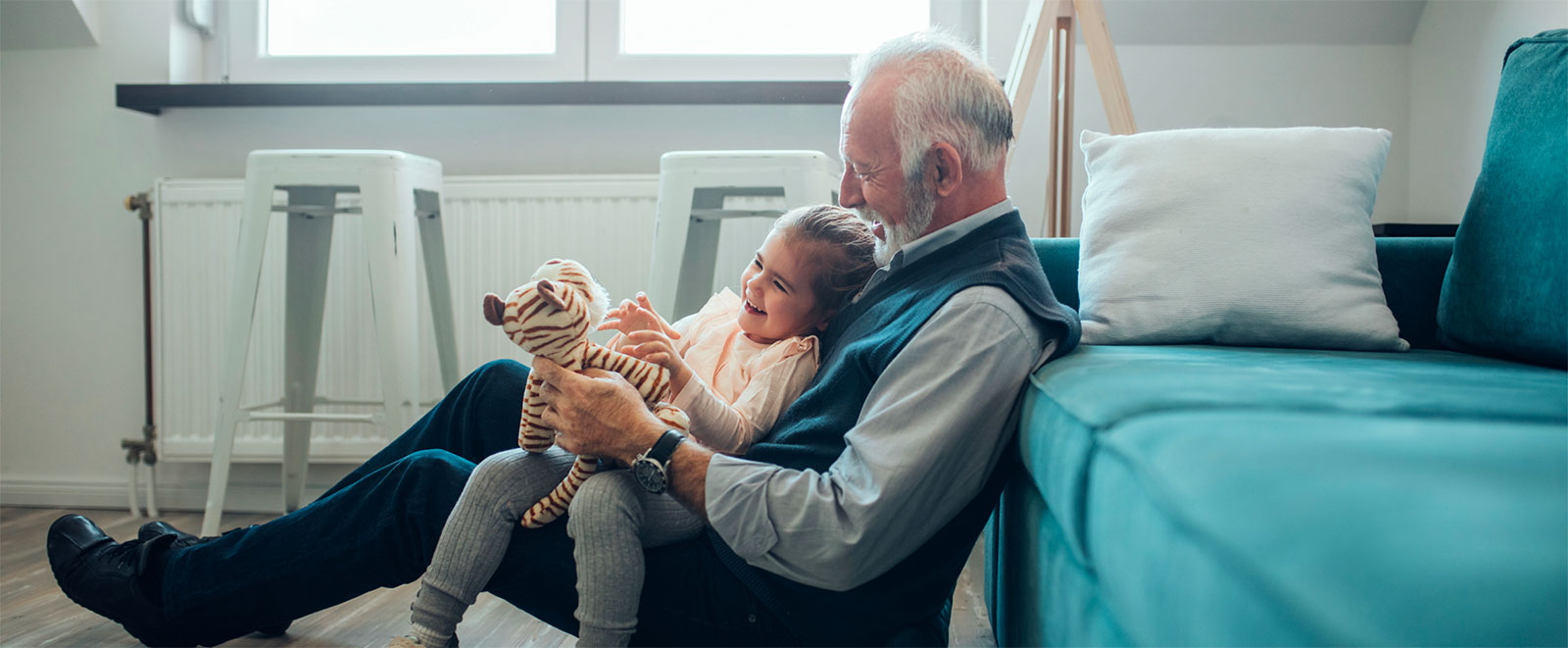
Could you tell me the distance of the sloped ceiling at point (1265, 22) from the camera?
221 centimetres

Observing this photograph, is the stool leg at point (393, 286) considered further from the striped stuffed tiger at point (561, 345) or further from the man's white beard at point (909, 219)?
the man's white beard at point (909, 219)

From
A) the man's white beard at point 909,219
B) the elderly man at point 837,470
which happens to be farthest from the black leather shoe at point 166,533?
the man's white beard at point 909,219

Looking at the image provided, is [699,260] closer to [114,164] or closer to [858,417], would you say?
[858,417]

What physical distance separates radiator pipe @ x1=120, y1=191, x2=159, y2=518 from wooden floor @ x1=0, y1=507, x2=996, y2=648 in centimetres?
50

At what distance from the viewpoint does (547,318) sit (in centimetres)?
91

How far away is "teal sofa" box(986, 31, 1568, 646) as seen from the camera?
1.21 ft

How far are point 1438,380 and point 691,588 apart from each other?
68cm

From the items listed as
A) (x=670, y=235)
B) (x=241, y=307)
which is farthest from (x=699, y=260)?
(x=241, y=307)

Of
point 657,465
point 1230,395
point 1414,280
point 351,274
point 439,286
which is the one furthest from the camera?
point 351,274

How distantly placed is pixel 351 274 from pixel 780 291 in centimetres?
164

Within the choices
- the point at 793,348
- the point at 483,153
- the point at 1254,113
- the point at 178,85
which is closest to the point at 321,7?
the point at 178,85

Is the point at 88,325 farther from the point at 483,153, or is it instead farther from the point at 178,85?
the point at 483,153

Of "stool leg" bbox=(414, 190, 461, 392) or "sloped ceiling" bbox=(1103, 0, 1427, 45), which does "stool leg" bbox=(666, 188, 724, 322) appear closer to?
"stool leg" bbox=(414, 190, 461, 392)

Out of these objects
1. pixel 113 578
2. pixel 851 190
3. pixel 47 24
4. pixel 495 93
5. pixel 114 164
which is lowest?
pixel 113 578
